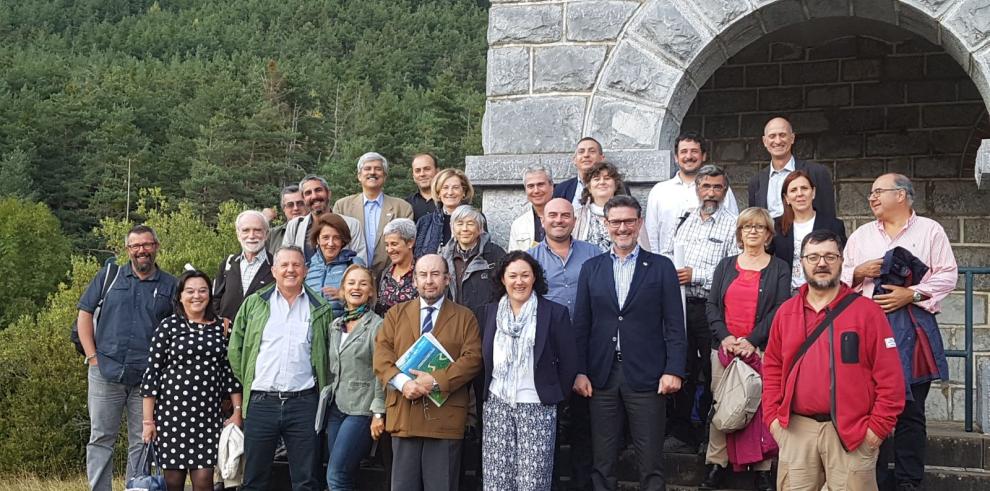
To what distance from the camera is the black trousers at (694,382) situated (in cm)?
550

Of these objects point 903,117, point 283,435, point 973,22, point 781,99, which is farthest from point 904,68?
point 283,435

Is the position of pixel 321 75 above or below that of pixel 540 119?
above

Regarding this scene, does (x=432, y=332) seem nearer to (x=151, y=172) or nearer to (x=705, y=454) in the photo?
(x=705, y=454)

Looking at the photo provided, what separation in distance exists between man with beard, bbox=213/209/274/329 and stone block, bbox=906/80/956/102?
5.26 metres

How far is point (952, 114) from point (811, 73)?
1.12m

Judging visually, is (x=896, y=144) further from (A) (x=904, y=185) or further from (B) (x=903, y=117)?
(A) (x=904, y=185)

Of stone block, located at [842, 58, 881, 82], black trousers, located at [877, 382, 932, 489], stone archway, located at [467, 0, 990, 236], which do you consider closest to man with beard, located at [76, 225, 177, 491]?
stone archway, located at [467, 0, 990, 236]

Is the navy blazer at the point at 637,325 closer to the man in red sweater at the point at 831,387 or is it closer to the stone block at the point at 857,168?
the man in red sweater at the point at 831,387

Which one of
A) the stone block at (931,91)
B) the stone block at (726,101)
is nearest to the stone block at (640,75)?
the stone block at (726,101)

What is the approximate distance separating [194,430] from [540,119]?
2707mm

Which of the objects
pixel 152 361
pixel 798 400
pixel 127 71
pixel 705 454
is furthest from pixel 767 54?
pixel 127 71

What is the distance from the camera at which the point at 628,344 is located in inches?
200

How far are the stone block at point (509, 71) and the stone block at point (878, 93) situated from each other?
3380 millimetres

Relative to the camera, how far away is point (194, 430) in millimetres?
5500
